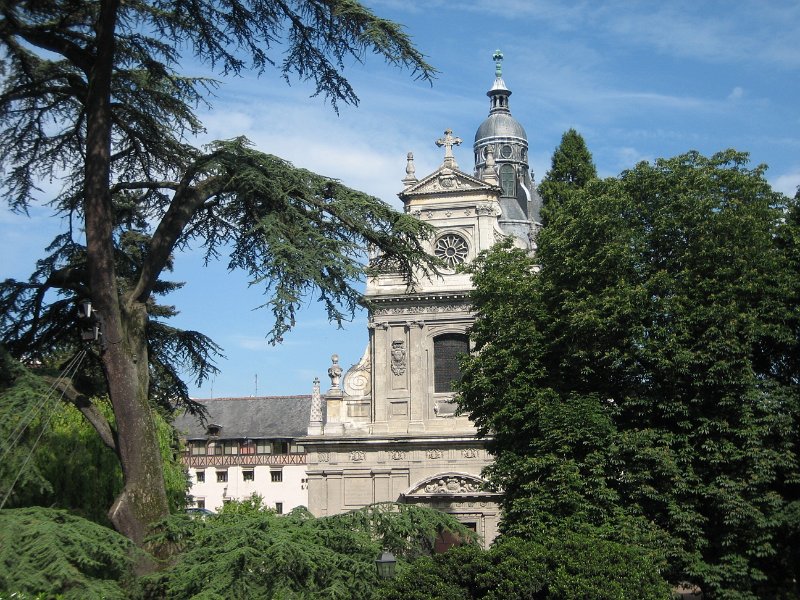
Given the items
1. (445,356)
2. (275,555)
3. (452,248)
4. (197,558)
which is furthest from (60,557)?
(452,248)

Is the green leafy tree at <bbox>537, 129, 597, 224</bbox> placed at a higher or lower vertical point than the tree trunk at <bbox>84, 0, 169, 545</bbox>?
higher

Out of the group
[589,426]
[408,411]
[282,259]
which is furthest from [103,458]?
[408,411]

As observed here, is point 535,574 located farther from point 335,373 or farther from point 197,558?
point 335,373

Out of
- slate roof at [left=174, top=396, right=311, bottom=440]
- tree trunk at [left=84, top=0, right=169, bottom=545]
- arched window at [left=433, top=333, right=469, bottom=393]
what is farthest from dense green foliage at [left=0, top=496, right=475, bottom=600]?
slate roof at [left=174, top=396, right=311, bottom=440]

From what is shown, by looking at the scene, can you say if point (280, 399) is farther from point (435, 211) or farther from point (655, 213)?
point (655, 213)

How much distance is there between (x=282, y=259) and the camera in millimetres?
9359

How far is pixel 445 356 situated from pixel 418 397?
5.86 feet

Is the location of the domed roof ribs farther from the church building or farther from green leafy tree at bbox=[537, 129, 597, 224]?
green leafy tree at bbox=[537, 129, 597, 224]

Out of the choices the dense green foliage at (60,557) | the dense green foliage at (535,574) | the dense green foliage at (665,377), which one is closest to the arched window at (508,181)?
the dense green foliage at (665,377)

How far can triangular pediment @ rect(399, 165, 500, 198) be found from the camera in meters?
33.8

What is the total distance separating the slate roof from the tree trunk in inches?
1611

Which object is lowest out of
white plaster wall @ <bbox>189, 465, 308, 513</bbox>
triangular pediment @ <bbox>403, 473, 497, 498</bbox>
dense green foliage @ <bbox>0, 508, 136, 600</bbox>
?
white plaster wall @ <bbox>189, 465, 308, 513</bbox>

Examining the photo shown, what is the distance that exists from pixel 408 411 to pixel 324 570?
23.2m

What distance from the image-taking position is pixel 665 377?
55.5 ft
